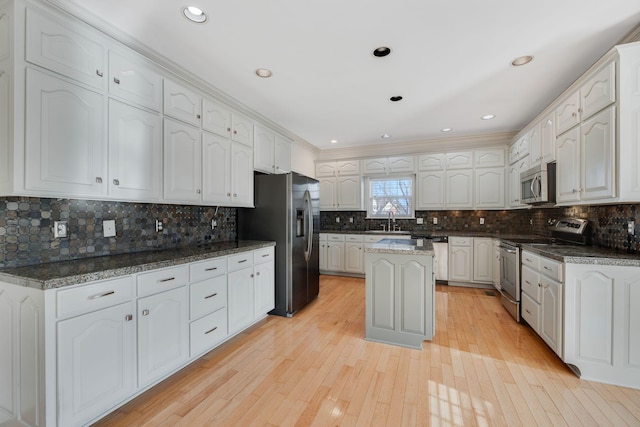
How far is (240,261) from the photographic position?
271 cm

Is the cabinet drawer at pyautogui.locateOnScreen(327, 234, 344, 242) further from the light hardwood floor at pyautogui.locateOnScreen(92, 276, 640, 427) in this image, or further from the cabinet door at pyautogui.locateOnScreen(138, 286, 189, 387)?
the cabinet door at pyautogui.locateOnScreen(138, 286, 189, 387)

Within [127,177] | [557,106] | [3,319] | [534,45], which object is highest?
[534,45]

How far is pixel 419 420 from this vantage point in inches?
64.5

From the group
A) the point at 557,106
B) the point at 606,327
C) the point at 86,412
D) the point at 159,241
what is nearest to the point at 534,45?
the point at 557,106

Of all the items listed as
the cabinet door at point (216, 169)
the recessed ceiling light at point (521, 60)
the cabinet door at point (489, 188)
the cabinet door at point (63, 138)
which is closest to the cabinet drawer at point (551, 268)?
the recessed ceiling light at point (521, 60)

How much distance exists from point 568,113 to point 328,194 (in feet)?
12.5

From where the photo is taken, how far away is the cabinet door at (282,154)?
3928 millimetres

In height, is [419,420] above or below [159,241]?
below

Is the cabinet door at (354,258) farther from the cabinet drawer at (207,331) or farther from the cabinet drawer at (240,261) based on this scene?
the cabinet drawer at (207,331)

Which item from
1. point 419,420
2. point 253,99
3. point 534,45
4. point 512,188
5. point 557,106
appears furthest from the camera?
point 512,188

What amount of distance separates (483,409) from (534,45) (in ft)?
8.83

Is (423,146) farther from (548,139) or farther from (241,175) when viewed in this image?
(241,175)

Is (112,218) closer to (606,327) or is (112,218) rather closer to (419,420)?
(419,420)

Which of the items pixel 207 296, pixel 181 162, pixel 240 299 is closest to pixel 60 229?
pixel 181 162
